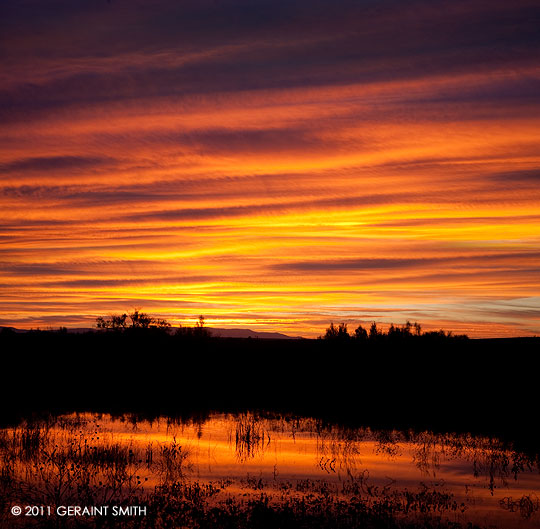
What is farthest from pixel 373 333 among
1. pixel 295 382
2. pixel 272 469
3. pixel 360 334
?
pixel 272 469

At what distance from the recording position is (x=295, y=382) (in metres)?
38.8

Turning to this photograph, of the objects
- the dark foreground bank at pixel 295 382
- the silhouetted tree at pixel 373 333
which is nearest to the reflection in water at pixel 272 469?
the dark foreground bank at pixel 295 382

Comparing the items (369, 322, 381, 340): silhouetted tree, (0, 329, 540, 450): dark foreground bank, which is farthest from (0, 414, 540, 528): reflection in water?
(369, 322, 381, 340): silhouetted tree

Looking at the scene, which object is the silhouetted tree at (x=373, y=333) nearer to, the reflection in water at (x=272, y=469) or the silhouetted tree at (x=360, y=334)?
the silhouetted tree at (x=360, y=334)

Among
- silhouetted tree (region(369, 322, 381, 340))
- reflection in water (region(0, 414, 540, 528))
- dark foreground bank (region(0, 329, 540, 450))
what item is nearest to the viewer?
reflection in water (region(0, 414, 540, 528))

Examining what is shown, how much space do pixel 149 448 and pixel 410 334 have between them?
3916 cm

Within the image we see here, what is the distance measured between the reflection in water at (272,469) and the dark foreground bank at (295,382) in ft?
11.6

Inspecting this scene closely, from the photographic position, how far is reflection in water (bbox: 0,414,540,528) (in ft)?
41.2

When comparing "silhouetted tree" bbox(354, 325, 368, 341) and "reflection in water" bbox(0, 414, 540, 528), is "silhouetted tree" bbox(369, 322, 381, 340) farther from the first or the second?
"reflection in water" bbox(0, 414, 540, 528)

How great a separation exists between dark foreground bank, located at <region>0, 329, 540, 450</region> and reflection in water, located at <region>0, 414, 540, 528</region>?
11.6 feet

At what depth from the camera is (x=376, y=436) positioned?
2166 centimetres

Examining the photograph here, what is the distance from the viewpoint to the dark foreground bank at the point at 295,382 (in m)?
27.3

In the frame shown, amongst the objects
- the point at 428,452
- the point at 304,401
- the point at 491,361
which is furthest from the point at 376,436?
the point at 491,361

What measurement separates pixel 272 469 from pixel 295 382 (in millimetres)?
22518
